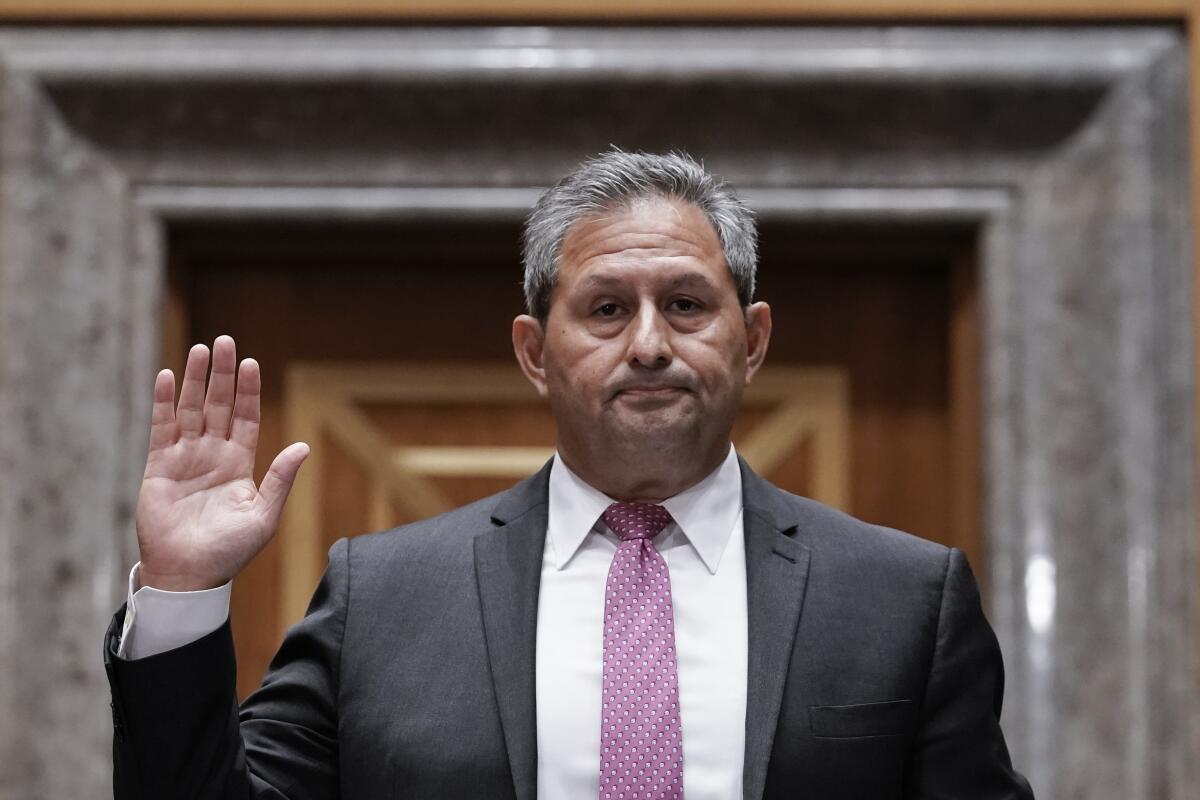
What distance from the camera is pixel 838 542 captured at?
1708 millimetres

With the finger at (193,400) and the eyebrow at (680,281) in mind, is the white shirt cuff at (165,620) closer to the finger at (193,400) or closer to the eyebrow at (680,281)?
the finger at (193,400)

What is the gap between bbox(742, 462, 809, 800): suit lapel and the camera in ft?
4.96

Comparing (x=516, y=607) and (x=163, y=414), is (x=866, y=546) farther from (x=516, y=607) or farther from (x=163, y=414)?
(x=163, y=414)

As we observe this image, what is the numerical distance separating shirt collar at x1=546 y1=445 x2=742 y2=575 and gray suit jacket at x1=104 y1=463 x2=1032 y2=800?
0.02m

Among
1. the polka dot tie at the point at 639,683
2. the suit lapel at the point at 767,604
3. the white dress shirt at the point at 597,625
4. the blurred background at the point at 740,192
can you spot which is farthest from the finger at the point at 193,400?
the blurred background at the point at 740,192

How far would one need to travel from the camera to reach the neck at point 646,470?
5.50 ft

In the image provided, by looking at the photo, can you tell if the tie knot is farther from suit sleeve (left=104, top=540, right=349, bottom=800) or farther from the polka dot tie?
suit sleeve (left=104, top=540, right=349, bottom=800)

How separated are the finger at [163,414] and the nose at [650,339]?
0.47 m

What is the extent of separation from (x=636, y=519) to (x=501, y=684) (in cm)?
25

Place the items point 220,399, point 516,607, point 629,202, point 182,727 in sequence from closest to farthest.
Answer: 1. point 182,727
2. point 220,399
3. point 516,607
4. point 629,202

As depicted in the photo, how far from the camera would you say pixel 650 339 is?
1.63 metres

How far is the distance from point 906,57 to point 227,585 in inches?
63.3

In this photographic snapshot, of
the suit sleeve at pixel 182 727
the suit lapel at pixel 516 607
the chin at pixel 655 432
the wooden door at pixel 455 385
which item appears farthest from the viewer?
the wooden door at pixel 455 385

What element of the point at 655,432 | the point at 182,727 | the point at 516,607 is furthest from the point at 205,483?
the point at 655,432
